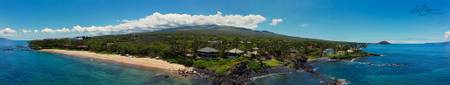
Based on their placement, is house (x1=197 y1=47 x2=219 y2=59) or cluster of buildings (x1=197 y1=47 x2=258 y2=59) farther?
cluster of buildings (x1=197 y1=47 x2=258 y2=59)

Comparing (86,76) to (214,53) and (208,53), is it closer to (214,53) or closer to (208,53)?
(208,53)

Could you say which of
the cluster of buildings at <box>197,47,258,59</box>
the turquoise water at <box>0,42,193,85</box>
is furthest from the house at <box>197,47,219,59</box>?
the turquoise water at <box>0,42,193,85</box>

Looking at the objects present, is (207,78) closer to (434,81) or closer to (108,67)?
(108,67)

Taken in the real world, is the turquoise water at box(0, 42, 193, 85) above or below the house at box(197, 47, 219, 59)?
below

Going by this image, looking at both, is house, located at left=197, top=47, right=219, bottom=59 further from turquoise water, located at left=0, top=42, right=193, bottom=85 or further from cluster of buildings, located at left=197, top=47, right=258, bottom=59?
turquoise water, located at left=0, top=42, right=193, bottom=85

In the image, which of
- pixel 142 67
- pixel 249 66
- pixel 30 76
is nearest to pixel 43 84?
pixel 30 76

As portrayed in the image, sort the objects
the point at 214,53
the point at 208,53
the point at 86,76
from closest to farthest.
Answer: the point at 86,76, the point at 214,53, the point at 208,53

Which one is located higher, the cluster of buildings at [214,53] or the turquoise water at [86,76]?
the cluster of buildings at [214,53]

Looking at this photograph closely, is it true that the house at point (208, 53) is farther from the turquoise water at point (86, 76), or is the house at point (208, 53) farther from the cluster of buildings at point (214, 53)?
the turquoise water at point (86, 76)

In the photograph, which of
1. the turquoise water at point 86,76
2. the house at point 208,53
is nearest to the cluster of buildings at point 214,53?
the house at point 208,53

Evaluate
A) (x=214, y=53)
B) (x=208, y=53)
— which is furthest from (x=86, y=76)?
(x=214, y=53)

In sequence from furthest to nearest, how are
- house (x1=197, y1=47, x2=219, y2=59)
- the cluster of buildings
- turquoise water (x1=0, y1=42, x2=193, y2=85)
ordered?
the cluster of buildings < house (x1=197, y1=47, x2=219, y2=59) < turquoise water (x1=0, y1=42, x2=193, y2=85)

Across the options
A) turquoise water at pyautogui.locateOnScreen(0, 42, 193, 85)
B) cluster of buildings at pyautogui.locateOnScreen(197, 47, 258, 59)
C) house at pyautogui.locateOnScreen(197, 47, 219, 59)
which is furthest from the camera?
cluster of buildings at pyautogui.locateOnScreen(197, 47, 258, 59)
